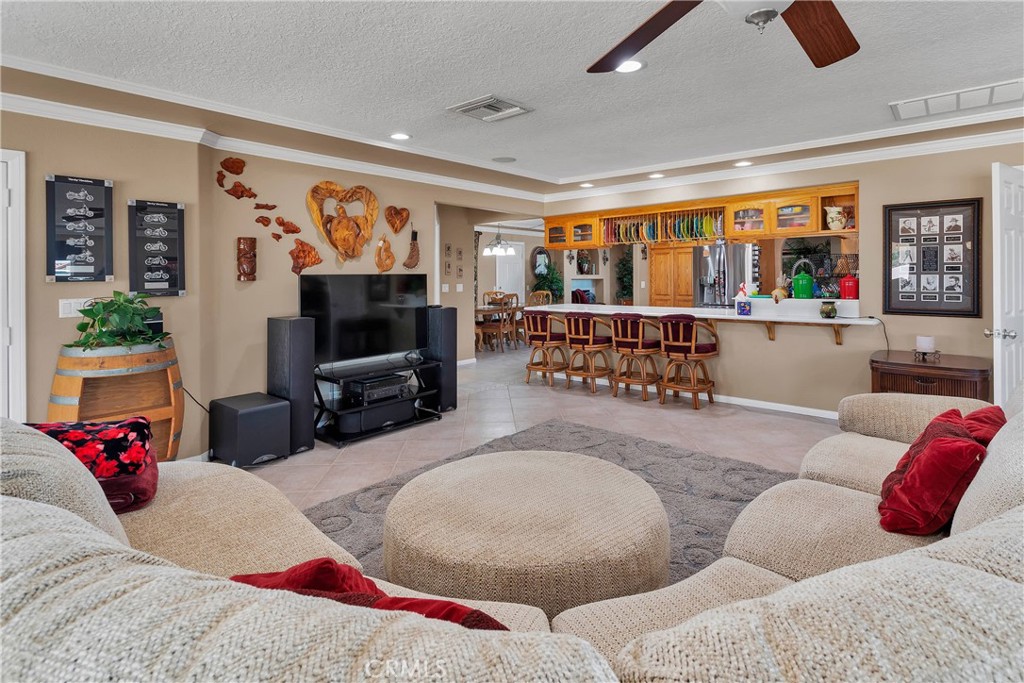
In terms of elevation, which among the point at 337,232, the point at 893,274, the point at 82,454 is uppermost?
the point at 337,232

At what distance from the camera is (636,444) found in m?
4.25

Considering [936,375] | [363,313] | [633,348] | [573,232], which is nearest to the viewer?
[936,375]

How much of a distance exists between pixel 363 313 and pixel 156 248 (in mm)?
1567

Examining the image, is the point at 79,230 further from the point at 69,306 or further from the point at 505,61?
the point at 505,61

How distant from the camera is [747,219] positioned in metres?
5.84

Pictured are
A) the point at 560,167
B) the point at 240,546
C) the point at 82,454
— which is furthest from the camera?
the point at 560,167

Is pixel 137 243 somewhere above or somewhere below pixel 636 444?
above

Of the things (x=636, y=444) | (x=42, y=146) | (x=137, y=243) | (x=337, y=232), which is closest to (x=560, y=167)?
(x=337, y=232)

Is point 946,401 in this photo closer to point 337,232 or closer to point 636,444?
point 636,444

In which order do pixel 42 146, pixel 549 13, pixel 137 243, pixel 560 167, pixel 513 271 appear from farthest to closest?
pixel 513 271 → pixel 560 167 → pixel 137 243 → pixel 42 146 → pixel 549 13

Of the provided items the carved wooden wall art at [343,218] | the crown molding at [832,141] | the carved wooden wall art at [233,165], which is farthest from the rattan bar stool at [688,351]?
the carved wooden wall art at [233,165]

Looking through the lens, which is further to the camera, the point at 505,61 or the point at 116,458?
the point at 505,61

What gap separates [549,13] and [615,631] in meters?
2.38

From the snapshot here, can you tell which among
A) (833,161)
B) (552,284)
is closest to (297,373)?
(833,161)
